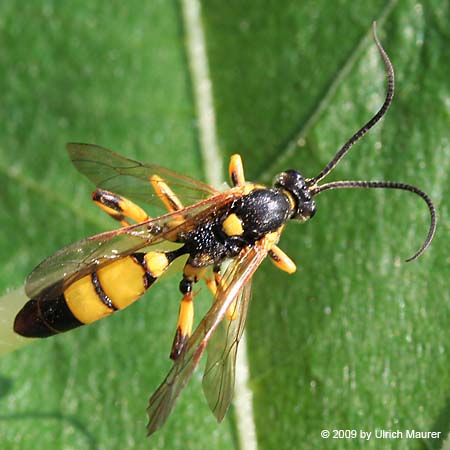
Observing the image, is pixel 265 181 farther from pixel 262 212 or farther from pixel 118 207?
pixel 118 207

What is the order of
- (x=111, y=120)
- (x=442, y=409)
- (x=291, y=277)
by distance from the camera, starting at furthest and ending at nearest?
(x=111, y=120) → (x=291, y=277) → (x=442, y=409)

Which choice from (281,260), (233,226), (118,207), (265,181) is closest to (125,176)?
(118,207)

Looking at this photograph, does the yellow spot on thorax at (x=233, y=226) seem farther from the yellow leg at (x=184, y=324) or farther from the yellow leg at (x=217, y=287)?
the yellow leg at (x=184, y=324)

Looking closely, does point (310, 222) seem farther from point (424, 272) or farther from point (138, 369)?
point (138, 369)

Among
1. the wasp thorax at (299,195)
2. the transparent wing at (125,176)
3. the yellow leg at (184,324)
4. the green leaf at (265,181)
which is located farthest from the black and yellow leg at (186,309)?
the wasp thorax at (299,195)

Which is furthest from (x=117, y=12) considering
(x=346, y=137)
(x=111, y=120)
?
(x=346, y=137)

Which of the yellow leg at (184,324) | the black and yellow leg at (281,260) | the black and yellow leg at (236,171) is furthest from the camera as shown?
the black and yellow leg at (236,171)
